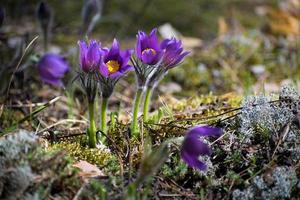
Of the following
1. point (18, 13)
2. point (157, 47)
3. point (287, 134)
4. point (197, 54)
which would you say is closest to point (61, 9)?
point (18, 13)

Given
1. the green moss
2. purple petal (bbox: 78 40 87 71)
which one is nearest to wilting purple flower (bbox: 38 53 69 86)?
purple petal (bbox: 78 40 87 71)

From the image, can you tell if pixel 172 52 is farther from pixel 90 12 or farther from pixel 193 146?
pixel 90 12

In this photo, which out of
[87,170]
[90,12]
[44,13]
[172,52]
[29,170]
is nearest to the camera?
[29,170]

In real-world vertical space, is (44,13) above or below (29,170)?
above

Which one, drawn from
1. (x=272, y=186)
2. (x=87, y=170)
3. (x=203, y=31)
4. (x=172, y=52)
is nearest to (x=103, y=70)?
(x=172, y=52)

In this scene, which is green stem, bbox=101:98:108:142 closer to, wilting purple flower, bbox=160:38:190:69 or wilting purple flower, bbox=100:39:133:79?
wilting purple flower, bbox=100:39:133:79
